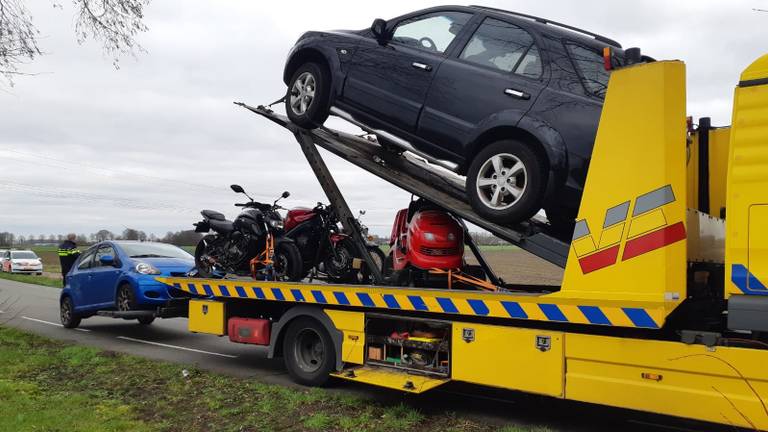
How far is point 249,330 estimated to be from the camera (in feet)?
24.7

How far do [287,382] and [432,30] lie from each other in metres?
4.03

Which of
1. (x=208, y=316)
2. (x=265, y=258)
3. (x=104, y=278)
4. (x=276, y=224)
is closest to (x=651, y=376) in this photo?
(x=265, y=258)

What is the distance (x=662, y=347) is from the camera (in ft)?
14.2

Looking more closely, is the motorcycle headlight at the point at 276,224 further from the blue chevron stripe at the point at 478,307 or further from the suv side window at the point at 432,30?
the blue chevron stripe at the point at 478,307

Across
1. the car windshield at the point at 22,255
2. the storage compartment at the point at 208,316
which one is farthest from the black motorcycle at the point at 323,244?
the car windshield at the point at 22,255

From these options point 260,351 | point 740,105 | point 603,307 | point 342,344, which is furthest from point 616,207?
point 260,351

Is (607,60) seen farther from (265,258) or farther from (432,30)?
(265,258)

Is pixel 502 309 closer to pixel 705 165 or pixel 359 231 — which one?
pixel 705 165

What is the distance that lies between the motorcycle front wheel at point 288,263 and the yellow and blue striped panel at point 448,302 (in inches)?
18.5

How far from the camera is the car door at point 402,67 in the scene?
603 centimetres

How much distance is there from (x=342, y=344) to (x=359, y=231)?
148 centimetres

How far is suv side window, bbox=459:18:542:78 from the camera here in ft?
17.6

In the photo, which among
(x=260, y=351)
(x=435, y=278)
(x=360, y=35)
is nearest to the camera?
(x=435, y=278)

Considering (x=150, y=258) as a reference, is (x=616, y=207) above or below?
above
